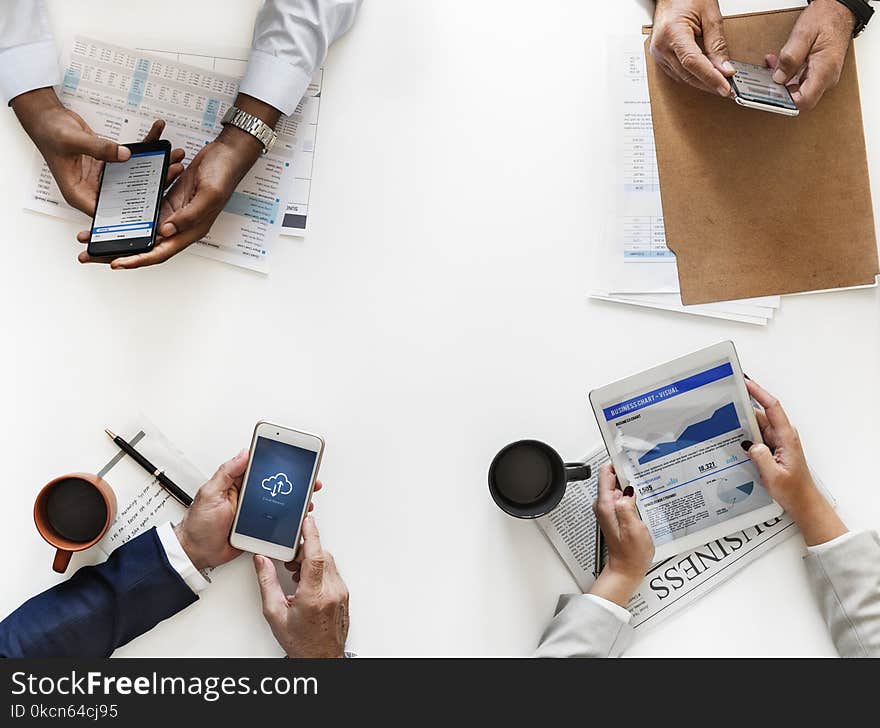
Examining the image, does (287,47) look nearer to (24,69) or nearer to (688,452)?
(24,69)

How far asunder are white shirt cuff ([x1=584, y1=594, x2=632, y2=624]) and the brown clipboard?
45 centimetres

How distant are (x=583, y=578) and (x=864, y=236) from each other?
0.66 meters

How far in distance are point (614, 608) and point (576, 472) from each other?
0.20 meters

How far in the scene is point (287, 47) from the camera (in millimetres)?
1160

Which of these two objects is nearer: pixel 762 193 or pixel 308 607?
pixel 308 607

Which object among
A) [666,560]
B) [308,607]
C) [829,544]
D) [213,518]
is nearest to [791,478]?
[829,544]

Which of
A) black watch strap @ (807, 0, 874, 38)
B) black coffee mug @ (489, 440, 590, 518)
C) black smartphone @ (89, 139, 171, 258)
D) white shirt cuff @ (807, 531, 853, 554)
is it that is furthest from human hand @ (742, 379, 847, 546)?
black smartphone @ (89, 139, 171, 258)

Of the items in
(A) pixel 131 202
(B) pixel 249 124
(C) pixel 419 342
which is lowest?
(C) pixel 419 342

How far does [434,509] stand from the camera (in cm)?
118

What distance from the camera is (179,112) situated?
1204 millimetres

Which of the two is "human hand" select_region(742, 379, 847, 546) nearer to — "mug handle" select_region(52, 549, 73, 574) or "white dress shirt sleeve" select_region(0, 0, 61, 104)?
"mug handle" select_region(52, 549, 73, 574)

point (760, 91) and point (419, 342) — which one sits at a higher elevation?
point (760, 91)

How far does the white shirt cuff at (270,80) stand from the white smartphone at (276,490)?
462 mm

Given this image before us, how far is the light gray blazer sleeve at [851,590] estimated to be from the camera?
113 centimetres
